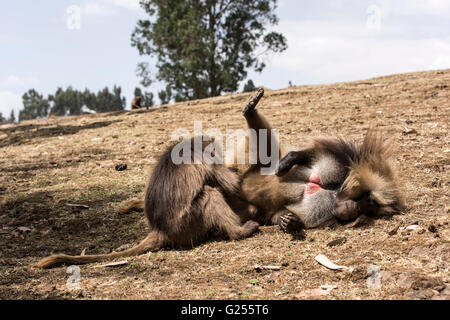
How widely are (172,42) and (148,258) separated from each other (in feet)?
60.1

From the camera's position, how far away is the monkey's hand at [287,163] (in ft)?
14.5

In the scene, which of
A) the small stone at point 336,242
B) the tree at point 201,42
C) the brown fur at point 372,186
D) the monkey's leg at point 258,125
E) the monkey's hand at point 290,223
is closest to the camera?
the small stone at point 336,242

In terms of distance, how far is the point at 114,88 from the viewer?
182 ft

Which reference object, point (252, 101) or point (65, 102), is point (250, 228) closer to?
point (252, 101)

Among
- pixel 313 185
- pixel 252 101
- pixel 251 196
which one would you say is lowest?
pixel 251 196

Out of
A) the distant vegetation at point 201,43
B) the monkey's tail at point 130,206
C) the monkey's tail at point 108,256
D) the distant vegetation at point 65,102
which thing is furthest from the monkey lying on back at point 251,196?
the distant vegetation at point 65,102

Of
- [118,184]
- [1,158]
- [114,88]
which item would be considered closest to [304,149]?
[118,184]

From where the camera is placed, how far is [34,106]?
171 feet

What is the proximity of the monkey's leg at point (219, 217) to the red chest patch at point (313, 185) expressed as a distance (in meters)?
0.60

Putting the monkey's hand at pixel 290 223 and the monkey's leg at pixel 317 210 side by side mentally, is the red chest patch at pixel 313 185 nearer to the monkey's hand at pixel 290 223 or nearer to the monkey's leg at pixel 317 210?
the monkey's leg at pixel 317 210

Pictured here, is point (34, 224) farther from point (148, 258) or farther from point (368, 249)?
point (368, 249)

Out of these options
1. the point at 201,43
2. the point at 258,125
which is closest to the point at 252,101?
the point at 258,125

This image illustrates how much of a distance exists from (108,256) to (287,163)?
1771 mm

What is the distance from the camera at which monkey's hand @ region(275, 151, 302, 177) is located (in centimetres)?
441
